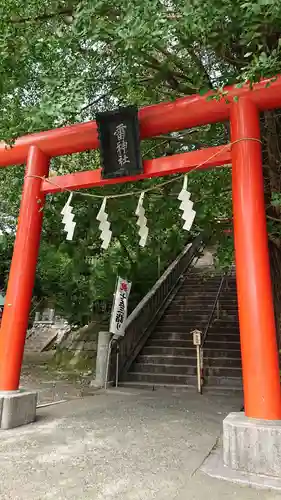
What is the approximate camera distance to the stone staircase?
834 cm

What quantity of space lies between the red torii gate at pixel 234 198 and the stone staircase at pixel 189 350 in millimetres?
4095

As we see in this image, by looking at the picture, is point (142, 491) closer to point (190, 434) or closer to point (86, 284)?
point (190, 434)

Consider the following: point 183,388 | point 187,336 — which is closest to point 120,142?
point 183,388

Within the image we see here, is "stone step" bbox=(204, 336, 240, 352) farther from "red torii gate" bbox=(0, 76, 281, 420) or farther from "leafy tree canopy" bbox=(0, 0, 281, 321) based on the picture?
"red torii gate" bbox=(0, 76, 281, 420)

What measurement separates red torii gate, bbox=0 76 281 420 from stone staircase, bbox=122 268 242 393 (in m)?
4.09

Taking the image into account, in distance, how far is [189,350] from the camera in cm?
941

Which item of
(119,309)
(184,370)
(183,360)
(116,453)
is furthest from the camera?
(183,360)

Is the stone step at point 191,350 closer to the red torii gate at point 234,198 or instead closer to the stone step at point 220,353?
the stone step at point 220,353

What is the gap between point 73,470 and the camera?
362 centimetres

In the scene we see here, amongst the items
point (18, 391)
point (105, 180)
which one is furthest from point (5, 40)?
point (18, 391)

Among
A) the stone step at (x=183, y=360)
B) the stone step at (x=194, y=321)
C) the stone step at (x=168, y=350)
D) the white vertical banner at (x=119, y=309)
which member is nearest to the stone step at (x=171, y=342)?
the stone step at (x=168, y=350)

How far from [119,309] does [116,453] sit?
180 inches

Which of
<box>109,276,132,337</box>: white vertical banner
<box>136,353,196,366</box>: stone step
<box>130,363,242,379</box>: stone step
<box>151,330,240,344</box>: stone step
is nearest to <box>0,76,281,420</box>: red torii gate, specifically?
<box>109,276,132,337</box>: white vertical banner

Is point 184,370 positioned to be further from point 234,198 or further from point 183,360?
point 234,198
